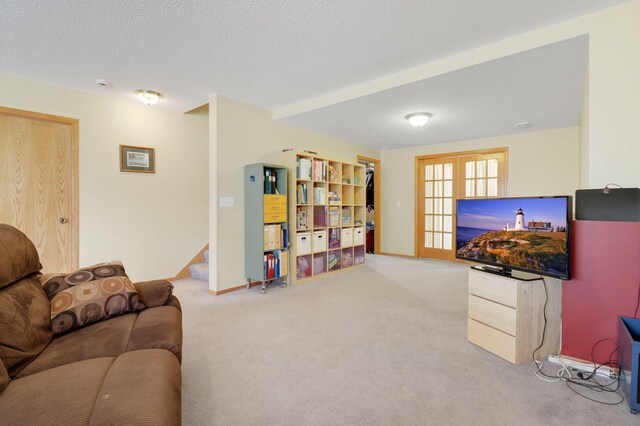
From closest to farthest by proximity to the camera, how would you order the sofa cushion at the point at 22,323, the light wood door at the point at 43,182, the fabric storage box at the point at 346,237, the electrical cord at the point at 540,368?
the sofa cushion at the point at 22,323, the electrical cord at the point at 540,368, the light wood door at the point at 43,182, the fabric storage box at the point at 346,237

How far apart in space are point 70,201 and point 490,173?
20.5 ft

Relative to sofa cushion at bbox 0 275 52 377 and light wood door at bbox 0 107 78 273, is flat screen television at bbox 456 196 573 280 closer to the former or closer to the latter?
sofa cushion at bbox 0 275 52 377

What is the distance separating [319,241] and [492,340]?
2717mm

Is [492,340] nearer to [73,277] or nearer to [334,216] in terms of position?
[73,277]

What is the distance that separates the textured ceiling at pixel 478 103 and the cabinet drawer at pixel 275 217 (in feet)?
4.65

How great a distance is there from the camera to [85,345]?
139cm

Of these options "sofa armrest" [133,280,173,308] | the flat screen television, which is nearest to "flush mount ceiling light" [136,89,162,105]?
"sofa armrest" [133,280,173,308]

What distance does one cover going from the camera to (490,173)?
544 centimetres

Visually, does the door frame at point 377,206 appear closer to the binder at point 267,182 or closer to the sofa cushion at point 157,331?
the binder at point 267,182

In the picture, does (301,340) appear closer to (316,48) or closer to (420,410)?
(420,410)

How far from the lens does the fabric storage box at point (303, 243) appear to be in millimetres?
4230

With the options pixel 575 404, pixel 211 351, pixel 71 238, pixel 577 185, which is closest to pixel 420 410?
pixel 575 404

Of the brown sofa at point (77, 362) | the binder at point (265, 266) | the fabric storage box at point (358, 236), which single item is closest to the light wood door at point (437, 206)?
the fabric storage box at point (358, 236)

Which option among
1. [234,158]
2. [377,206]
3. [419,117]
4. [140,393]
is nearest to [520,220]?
[419,117]
